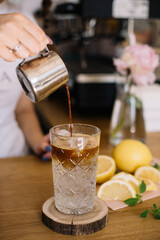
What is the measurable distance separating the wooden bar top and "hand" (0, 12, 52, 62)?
39 centimetres

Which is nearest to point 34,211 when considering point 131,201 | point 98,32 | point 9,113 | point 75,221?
point 75,221

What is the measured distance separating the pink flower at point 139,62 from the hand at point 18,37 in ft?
2.12

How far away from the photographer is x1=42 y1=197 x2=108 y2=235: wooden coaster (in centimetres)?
71

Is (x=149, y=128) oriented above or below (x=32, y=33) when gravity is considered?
below

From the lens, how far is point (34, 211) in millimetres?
814

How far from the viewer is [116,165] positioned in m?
1.08

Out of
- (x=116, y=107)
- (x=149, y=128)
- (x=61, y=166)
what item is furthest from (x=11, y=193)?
(x=149, y=128)

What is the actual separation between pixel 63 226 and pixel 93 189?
0.41ft

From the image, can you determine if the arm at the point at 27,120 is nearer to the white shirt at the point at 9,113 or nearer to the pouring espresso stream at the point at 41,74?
the white shirt at the point at 9,113

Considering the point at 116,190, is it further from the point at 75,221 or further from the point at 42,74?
the point at 42,74

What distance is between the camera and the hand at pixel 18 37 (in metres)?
0.69

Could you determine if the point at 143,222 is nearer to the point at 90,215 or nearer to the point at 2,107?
the point at 90,215

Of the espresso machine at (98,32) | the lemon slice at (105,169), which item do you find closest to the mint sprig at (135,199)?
the lemon slice at (105,169)

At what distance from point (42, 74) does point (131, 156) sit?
452mm
